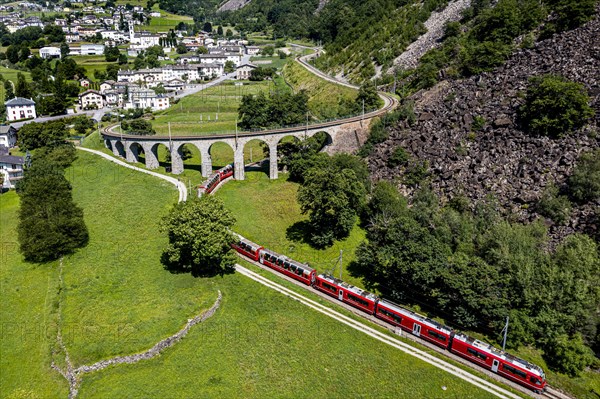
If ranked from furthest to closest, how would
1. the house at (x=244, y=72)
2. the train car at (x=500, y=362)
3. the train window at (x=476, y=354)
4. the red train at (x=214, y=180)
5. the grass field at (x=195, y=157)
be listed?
1. the house at (x=244, y=72)
2. the grass field at (x=195, y=157)
3. the red train at (x=214, y=180)
4. the train window at (x=476, y=354)
5. the train car at (x=500, y=362)

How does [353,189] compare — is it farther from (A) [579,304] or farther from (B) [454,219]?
(A) [579,304]

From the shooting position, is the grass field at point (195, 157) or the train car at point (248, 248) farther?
the grass field at point (195, 157)

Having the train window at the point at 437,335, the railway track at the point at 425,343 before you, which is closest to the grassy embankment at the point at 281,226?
the railway track at the point at 425,343

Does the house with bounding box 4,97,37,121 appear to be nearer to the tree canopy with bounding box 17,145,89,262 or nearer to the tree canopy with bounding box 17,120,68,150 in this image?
the tree canopy with bounding box 17,120,68,150

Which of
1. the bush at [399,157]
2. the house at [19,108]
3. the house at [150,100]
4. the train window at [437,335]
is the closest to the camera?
the train window at [437,335]

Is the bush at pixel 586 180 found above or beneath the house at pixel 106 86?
beneath

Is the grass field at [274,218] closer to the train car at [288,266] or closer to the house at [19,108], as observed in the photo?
the train car at [288,266]

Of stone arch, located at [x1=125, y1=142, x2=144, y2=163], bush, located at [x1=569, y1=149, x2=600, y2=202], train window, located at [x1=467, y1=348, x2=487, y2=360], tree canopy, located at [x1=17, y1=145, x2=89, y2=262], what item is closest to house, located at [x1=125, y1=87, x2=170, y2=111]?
stone arch, located at [x1=125, y1=142, x2=144, y2=163]
